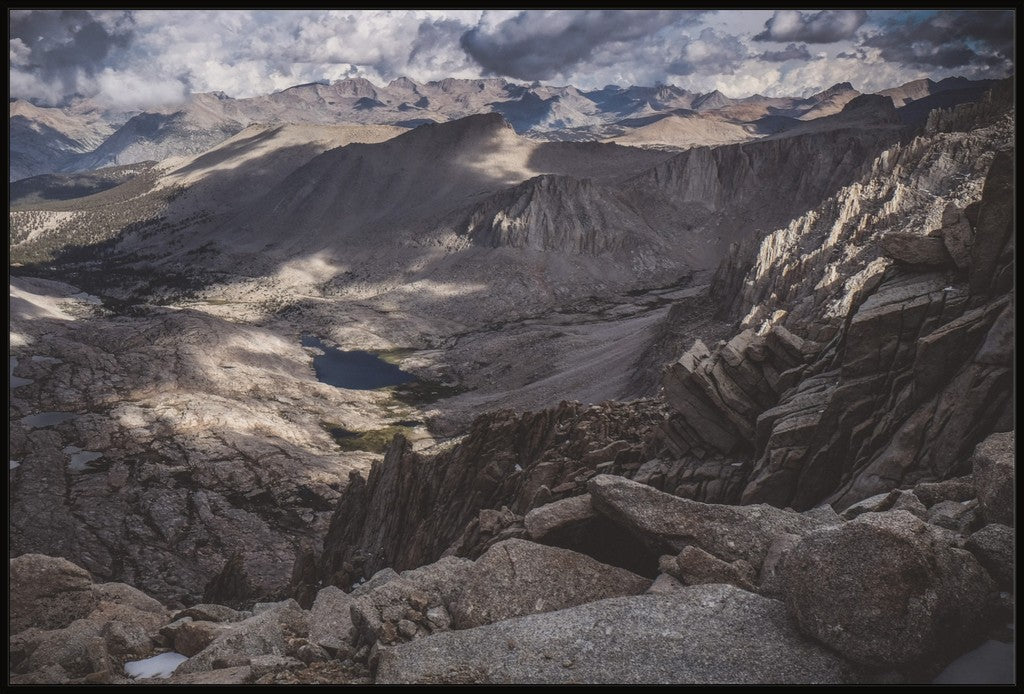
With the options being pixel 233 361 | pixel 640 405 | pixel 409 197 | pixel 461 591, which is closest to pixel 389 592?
pixel 461 591

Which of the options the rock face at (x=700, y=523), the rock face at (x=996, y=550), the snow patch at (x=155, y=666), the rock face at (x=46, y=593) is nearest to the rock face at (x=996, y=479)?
the rock face at (x=996, y=550)

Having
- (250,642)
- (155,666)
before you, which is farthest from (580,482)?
(155,666)

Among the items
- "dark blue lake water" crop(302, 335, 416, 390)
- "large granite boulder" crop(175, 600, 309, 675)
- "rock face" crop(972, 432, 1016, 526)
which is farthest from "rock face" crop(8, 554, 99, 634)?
"dark blue lake water" crop(302, 335, 416, 390)

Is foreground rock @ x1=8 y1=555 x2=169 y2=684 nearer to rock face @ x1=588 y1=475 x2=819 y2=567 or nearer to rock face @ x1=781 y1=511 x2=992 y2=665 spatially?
rock face @ x1=588 y1=475 x2=819 y2=567

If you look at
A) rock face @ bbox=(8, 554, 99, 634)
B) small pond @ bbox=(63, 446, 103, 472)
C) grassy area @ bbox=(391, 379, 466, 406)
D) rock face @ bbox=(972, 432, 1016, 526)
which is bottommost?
grassy area @ bbox=(391, 379, 466, 406)

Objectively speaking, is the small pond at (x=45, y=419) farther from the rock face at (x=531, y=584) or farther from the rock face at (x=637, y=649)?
the rock face at (x=637, y=649)

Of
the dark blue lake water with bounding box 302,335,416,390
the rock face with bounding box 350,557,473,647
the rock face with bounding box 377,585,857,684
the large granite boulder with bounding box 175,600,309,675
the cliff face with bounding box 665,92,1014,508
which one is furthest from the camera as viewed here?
the dark blue lake water with bounding box 302,335,416,390

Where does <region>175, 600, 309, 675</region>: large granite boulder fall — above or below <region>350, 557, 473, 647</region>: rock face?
below
